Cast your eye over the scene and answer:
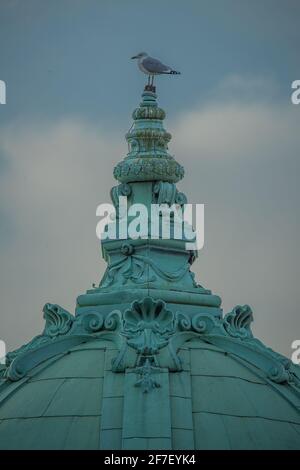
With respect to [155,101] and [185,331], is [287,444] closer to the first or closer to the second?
[185,331]

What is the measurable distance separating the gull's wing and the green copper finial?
141cm

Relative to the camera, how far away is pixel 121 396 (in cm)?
12481

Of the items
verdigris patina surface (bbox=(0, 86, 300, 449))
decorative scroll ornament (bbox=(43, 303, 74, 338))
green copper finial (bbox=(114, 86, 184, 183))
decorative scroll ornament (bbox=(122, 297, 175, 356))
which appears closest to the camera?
verdigris patina surface (bbox=(0, 86, 300, 449))

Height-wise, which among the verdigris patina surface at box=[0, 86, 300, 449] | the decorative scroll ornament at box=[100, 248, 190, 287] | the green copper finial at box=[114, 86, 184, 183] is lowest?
the verdigris patina surface at box=[0, 86, 300, 449]

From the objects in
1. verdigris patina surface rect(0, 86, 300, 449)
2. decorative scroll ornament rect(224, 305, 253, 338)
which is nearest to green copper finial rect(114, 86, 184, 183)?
verdigris patina surface rect(0, 86, 300, 449)

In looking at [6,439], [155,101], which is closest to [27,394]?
[6,439]

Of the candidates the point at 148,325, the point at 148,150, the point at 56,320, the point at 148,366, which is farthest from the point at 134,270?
the point at 148,366

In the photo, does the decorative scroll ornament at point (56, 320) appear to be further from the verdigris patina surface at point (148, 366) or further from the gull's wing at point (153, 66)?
the gull's wing at point (153, 66)

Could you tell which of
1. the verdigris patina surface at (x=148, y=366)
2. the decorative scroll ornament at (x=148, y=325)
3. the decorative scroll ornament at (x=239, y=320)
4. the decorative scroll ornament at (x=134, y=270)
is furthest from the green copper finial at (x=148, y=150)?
the decorative scroll ornament at (x=148, y=325)

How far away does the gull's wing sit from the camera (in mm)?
131250

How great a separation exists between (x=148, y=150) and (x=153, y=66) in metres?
2.52

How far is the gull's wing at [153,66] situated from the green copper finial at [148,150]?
1406 millimetres

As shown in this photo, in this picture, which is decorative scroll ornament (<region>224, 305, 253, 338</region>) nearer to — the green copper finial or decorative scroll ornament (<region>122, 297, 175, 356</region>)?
decorative scroll ornament (<region>122, 297, 175, 356</region>)

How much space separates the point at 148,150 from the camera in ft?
433
